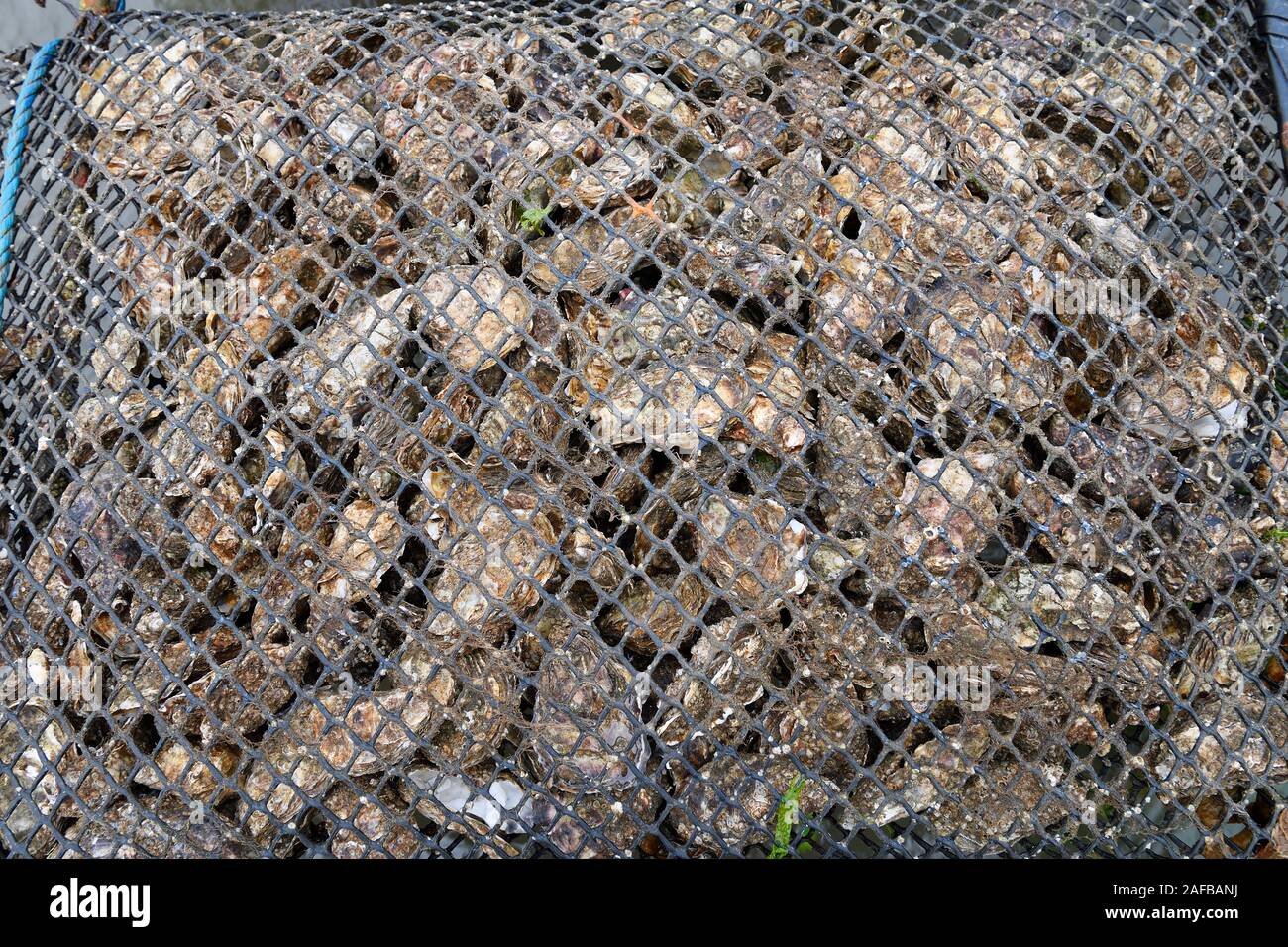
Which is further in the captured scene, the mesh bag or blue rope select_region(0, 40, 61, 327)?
blue rope select_region(0, 40, 61, 327)

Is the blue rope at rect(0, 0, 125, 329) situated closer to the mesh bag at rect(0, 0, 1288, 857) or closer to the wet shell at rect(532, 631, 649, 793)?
the mesh bag at rect(0, 0, 1288, 857)

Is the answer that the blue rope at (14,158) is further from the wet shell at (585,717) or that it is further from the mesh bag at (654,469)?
the wet shell at (585,717)

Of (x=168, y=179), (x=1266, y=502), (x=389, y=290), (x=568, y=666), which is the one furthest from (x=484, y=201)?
(x=1266, y=502)

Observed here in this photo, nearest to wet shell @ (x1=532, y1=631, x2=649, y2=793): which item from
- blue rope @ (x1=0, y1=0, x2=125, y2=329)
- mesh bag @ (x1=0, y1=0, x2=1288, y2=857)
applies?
mesh bag @ (x1=0, y1=0, x2=1288, y2=857)

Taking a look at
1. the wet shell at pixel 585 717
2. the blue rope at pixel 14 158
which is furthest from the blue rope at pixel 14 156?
the wet shell at pixel 585 717

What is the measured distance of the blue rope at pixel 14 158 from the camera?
1019 millimetres

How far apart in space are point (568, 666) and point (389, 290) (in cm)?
46

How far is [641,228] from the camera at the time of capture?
36.9 inches

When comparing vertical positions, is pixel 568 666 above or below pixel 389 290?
below

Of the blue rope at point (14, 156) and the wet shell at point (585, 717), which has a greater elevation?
the blue rope at point (14, 156)

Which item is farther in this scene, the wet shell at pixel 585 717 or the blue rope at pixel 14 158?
the blue rope at pixel 14 158

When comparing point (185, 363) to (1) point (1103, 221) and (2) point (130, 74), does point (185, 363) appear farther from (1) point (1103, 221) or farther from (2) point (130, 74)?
(1) point (1103, 221)

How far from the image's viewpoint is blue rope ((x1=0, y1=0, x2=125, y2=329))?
102 cm

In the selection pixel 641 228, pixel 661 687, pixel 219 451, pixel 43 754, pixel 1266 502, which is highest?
pixel 641 228
